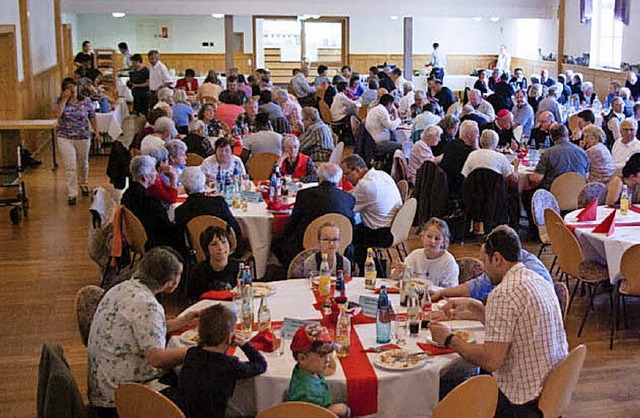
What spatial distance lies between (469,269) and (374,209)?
A: 7.02ft

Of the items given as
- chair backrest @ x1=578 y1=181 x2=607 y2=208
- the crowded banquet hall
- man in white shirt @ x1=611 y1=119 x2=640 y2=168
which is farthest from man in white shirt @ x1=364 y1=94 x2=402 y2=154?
chair backrest @ x1=578 y1=181 x2=607 y2=208

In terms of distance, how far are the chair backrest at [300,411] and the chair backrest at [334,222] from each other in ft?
10.0

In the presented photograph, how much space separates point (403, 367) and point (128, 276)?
1.84 m

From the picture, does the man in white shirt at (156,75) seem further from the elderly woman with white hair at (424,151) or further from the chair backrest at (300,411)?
the chair backrest at (300,411)

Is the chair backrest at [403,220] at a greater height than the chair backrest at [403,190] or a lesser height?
lesser

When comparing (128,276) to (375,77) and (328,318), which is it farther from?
(375,77)

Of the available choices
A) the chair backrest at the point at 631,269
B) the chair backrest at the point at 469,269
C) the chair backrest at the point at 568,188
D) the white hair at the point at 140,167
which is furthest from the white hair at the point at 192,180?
the chair backrest at the point at 568,188

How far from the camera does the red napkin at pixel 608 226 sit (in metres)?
6.72

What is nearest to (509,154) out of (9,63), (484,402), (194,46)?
(484,402)

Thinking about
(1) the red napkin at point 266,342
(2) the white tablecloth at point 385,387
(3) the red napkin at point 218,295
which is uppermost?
(3) the red napkin at point 218,295

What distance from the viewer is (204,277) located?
18.5ft

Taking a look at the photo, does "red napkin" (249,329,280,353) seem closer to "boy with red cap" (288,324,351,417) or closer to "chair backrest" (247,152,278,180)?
"boy with red cap" (288,324,351,417)

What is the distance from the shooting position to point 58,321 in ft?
23.4

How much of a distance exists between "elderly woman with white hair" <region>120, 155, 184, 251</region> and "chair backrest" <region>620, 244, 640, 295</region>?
11.1ft
